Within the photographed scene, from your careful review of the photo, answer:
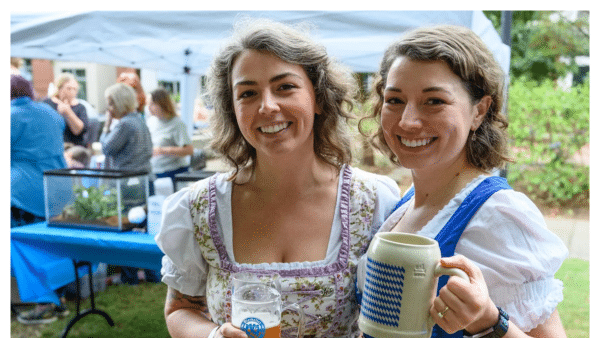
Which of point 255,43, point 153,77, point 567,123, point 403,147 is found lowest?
point 153,77

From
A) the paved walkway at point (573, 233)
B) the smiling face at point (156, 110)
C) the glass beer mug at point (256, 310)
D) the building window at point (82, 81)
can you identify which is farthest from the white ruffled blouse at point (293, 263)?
the building window at point (82, 81)

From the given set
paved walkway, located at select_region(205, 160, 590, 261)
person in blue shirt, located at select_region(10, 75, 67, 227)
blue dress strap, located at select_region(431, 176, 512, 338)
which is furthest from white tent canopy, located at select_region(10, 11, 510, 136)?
blue dress strap, located at select_region(431, 176, 512, 338)

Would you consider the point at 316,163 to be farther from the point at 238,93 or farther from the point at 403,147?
the point at 403,147

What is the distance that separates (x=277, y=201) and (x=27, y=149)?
3.51 metres

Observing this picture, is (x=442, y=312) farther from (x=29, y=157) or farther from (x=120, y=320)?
(x=29, y=157)

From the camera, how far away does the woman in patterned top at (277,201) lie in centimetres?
136

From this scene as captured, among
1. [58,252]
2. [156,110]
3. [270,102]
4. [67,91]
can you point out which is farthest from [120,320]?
[270,102]

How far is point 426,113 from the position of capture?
107cm

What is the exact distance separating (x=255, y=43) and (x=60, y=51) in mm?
4054

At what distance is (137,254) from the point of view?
321 cm

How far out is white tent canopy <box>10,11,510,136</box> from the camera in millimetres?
3541

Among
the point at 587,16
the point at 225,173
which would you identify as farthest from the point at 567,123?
the point at 225,173

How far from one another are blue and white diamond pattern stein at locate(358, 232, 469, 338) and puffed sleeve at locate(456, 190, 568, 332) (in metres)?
0.20

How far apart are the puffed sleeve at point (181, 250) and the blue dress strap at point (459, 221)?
29.4 inches
